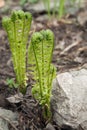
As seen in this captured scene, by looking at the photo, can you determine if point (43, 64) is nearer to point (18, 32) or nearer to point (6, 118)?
point (18, 32)

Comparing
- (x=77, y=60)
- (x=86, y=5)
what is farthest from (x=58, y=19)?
(x=77, y=60)

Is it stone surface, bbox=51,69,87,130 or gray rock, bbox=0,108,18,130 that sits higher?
stone surface, bbox=51,69,87,130

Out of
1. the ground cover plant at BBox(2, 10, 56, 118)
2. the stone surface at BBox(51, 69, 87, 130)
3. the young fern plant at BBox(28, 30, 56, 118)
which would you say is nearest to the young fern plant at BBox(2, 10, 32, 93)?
the ground cover plant at BBox(2, 10, 56, 118)

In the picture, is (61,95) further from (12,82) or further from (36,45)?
(12,82)

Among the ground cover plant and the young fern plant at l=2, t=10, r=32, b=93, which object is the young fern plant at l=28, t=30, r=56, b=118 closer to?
the ground cover plant

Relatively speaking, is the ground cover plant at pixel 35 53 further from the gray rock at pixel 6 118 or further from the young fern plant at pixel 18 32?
the gray rock at pixel 6 118

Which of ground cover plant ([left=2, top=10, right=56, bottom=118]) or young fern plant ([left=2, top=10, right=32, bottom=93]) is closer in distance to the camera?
ground cover plant ([left=2, top=10, right=56, bottom=118])

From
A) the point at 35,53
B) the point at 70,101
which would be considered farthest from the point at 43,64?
the point at 70,101
